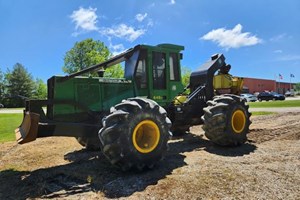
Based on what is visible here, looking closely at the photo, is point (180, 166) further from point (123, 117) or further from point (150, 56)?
point (150, 56)

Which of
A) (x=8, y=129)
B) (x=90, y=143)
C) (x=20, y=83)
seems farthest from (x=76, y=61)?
(x=90, y=143)

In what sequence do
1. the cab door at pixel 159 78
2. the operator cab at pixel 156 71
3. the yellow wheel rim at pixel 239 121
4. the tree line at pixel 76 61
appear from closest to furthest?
the operator cab at pixel 156 71
the cab door at pixel 159 78
the yellow wheel rim at pixel 239 121
the tree line at pixel 76 61

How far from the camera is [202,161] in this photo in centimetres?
715

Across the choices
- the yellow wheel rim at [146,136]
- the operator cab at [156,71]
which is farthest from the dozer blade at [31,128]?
the operator cab at [156,71]

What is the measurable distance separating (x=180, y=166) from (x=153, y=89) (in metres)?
2.64

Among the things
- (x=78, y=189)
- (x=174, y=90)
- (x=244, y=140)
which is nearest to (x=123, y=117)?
(x=78, y=189)

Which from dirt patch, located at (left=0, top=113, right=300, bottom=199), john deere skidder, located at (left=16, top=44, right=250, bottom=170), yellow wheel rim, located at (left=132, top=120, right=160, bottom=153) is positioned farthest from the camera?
yellow wheel rim, located at (left=132, top=120, right=160, bottom=153)

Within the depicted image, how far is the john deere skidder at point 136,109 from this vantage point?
6.28 meters

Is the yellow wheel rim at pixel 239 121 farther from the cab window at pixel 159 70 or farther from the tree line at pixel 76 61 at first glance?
the tree line at pixel 76 61

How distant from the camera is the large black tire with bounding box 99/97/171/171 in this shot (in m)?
6.06

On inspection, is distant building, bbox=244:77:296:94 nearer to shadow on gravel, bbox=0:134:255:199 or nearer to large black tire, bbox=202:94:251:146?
large black tire, bbox=202:94:251:146

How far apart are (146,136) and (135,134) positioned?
20.5 inches

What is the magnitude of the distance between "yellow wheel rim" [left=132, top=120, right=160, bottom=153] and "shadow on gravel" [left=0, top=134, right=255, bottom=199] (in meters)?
0.50

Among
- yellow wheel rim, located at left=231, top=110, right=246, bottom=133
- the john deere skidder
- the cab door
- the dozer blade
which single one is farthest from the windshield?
yellow wheel rim, located at left=231, top=110, right=246, bottom=133
